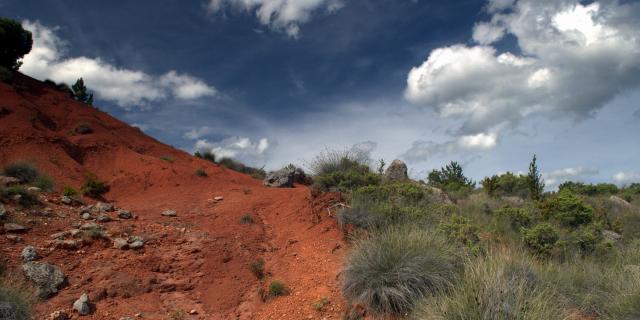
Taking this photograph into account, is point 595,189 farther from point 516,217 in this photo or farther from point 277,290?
point 277,290

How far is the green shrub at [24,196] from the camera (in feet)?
33.0

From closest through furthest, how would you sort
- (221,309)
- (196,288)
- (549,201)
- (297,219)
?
(221,309)
(196,288)
(297,219)
(549,201)

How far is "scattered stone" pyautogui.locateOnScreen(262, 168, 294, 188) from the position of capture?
18.3m

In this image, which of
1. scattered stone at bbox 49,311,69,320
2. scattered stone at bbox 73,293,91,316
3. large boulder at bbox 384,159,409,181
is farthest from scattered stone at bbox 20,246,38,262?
large boulder at bbox 384,159,409,181

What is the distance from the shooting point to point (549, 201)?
13062 mm

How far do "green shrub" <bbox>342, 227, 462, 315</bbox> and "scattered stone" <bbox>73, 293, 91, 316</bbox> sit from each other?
14.0 feet

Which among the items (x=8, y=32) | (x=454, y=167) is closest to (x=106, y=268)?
→ (x=454, y=167)

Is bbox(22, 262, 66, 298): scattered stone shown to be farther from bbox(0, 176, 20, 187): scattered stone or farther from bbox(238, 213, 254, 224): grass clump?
bbox(0, 176, 20, 187): scattered stone

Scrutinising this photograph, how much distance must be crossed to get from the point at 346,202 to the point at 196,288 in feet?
13.8

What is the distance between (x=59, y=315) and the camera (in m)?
6.38

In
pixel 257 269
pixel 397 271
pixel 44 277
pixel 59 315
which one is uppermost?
pixel 397 271

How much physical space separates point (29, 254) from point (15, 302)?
11.0 ft

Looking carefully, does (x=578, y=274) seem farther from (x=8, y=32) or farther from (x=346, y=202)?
(x=8, y=32)

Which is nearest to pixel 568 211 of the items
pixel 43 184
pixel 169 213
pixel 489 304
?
pixel 489 304
